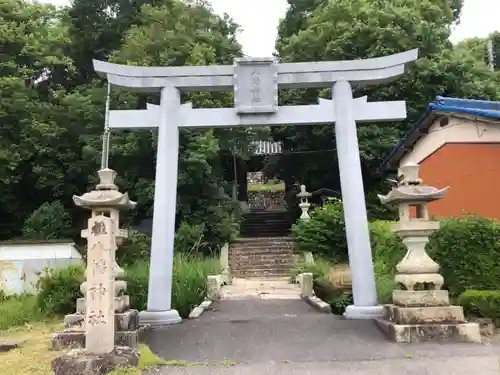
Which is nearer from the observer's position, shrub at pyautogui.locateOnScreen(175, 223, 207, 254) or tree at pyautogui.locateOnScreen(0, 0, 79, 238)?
shrub at pyautogui.locateOnScreen(175, 223, 207, 254)

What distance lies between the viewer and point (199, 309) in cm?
1075

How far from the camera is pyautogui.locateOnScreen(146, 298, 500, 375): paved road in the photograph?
18.8 ft

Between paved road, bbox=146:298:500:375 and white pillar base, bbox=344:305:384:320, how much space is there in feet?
1.21

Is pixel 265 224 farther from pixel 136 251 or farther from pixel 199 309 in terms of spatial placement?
pixel 199 309

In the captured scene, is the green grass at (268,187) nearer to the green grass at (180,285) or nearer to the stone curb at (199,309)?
the green grass at (180,285)

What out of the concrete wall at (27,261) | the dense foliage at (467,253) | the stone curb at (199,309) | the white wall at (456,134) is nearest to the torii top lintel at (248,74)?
the dense foliage at (467,253)

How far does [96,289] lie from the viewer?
5.95 meters

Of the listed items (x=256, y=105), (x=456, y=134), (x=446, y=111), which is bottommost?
(x=256, y=105)

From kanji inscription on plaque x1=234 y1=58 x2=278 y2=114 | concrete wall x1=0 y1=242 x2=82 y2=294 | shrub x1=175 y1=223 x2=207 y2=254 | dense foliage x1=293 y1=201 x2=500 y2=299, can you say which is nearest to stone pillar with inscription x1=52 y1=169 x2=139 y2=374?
kanji inscription on plaque x1=234 y1=58 x2=278 y2=114

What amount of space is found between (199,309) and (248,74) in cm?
525

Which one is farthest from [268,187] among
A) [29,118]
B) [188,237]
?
[29,118]

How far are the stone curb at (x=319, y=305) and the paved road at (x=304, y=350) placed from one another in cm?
139

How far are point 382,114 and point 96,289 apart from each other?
21.3 ft

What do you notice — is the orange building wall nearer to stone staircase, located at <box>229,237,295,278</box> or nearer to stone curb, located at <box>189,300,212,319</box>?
stone curb, located at <box>189,300,212,319</box>
